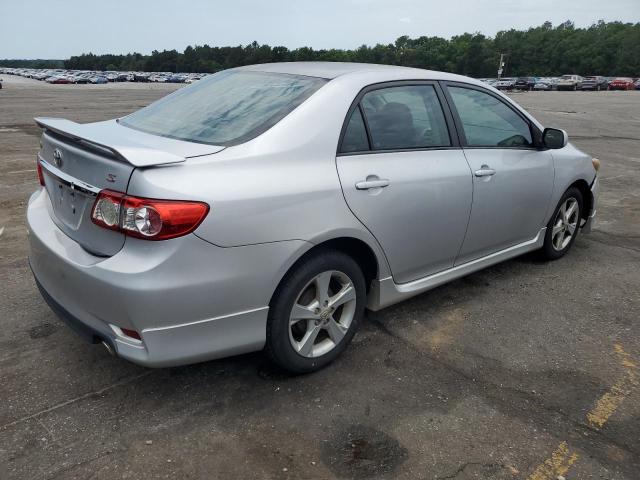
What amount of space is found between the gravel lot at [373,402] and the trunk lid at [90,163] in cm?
83

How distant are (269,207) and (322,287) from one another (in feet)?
1.91

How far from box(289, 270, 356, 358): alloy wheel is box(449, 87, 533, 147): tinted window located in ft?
4.71

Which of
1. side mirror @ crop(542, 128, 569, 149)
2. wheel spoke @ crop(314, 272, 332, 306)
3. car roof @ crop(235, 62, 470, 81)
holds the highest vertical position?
car roof @ crop(235, 62, 470, 81)

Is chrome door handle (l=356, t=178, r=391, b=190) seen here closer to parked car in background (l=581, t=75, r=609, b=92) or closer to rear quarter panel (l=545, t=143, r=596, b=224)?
rear quarter panel (l=545, t=143, r=596, b=224)

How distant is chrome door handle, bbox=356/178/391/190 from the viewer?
2.96m

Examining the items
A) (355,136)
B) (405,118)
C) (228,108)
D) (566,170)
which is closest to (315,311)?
(355,136)

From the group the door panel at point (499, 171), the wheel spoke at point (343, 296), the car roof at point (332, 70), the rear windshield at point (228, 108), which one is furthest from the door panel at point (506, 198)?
the rear windshield at point (228, 108)

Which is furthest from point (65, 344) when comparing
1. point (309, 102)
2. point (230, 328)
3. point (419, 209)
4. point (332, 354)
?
point (419, 209)

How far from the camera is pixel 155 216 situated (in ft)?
7.57

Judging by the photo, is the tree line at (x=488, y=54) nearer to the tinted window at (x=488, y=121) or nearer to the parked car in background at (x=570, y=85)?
the parked car in background at (x=570, y=85)

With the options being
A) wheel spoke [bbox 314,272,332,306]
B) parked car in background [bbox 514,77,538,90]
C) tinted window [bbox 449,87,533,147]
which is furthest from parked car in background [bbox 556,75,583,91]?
wheel spoke [bbox 314,272,332,306]

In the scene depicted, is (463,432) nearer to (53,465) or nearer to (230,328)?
(230,328)

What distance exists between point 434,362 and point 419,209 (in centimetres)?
90

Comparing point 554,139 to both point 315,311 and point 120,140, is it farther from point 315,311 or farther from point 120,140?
point 120,140
